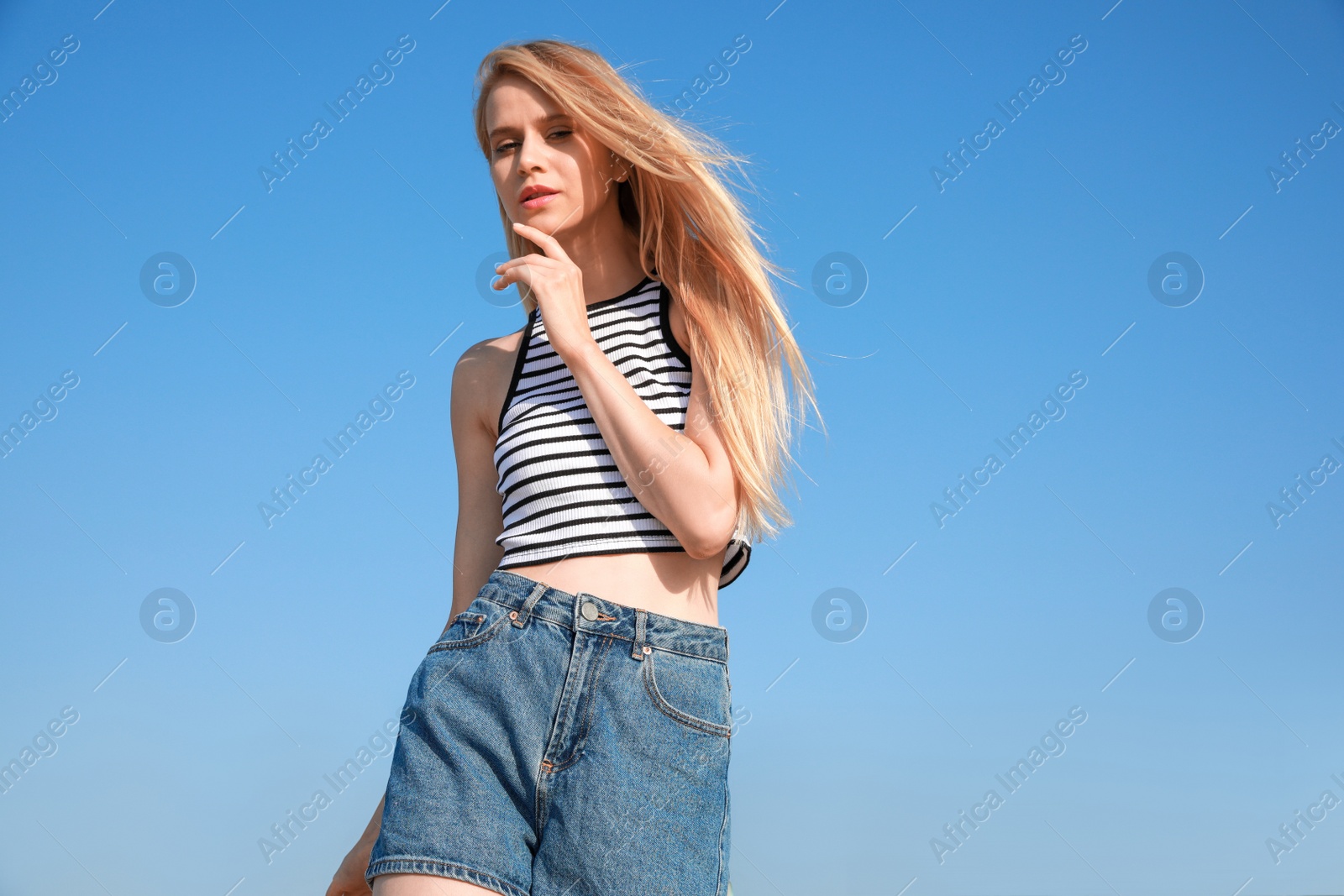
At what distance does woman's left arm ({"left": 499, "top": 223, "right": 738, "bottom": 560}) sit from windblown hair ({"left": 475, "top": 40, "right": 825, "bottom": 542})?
0.22 metres

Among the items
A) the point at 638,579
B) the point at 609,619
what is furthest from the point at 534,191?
the point at 609,619

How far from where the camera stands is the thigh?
2.64m

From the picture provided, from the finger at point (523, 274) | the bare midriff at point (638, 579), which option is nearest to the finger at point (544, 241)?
the finger at point (523, 274)

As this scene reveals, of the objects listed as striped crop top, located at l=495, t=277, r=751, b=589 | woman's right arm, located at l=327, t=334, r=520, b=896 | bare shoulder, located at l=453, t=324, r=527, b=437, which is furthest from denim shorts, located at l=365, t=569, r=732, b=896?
bare shoulder, located at l=453, t=324, r=527, b=437

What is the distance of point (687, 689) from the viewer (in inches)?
112

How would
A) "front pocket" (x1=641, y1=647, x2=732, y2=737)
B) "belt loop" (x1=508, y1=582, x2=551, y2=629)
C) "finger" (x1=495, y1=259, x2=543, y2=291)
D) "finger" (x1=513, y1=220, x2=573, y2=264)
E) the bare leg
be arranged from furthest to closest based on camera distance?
1. "finger" (x1=513, y1=220, x2=573, y2=264)
2. "finger" (x1=495, y1=259, x2=543, y2=291)
3. "belt loop" (x1=508, y1=582, x2=551, y2=629)
4. "front pocket" (x1=641, y1=647, x2=732, y2=737)
5. the bare leg

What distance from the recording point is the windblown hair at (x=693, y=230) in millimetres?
3314

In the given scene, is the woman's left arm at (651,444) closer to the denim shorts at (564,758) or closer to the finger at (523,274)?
the finger at (523,274)

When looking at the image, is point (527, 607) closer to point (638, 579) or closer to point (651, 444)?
point (638, 579)

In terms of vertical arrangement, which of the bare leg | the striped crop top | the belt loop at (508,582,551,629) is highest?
the striped crop top

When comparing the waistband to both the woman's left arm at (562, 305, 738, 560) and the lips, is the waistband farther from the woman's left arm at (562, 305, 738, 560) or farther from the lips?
the lips

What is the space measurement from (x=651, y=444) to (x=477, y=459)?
90cm

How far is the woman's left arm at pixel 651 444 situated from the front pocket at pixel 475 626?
1.62 ft

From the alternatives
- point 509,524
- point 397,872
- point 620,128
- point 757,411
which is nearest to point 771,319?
point 757,411
